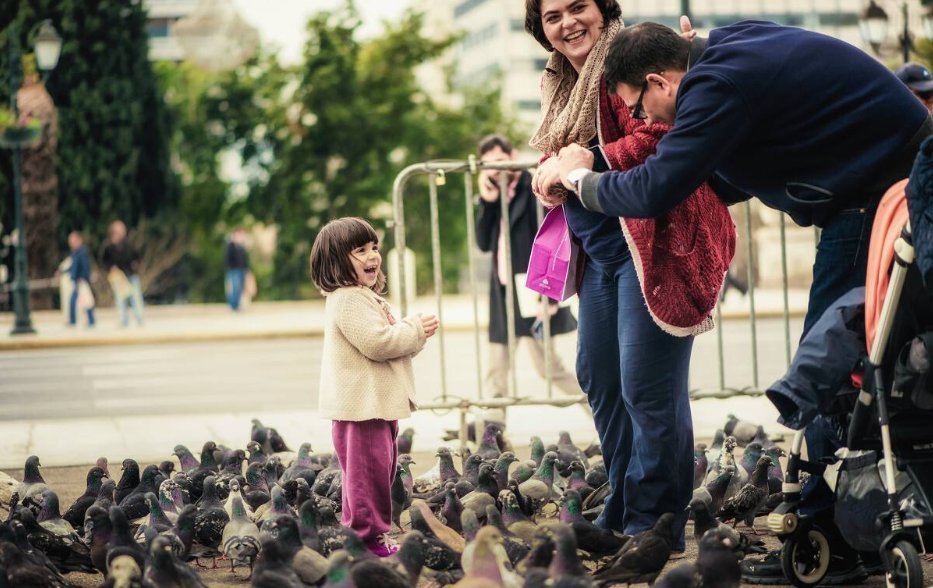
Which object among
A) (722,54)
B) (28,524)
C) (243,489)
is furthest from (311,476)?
(722,54)

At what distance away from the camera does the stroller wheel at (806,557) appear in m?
4.72

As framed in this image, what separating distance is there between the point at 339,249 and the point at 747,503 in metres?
2.15

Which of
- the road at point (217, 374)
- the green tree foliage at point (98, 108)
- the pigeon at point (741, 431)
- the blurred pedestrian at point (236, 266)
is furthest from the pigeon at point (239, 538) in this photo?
the green tree foliage at point (98, 108)

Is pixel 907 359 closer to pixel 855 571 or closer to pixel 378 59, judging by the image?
pixel 855 571

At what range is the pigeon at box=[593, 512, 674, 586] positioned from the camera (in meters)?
4.66

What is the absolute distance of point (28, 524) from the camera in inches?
213

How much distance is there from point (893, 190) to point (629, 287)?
1.15 m

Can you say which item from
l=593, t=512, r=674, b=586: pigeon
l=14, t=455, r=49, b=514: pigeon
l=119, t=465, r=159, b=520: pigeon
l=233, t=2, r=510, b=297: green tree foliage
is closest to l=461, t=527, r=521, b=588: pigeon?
l=593, t=512, r=674, b=586: pigeon

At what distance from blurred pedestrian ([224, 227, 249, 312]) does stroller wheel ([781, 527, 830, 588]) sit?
2533 cm

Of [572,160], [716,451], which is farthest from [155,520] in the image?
[716,451]

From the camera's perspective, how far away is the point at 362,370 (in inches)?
210

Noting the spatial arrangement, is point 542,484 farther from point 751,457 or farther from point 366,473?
point 366,473

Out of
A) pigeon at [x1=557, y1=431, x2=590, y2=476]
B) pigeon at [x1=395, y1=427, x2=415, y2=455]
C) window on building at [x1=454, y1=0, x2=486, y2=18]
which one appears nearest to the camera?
pigeon at [x1=557, y1=431, x2=590, y2=476]

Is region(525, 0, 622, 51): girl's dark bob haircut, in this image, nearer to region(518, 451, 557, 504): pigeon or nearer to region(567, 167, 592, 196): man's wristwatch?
region(567, 167, 592, 196): man's wristwatch
